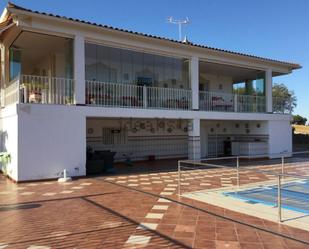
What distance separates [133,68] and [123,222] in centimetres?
1094

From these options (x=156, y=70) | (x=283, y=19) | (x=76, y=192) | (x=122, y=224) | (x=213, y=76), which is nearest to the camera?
(x=122, y=224)

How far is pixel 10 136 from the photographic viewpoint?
1115 centimetres

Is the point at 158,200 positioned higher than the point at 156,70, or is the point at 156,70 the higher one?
the point at 156,70

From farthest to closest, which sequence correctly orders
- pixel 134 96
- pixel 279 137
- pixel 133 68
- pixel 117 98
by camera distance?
pixel 279 137
pixel 133 68
pixel 134 96
pixel 117 98

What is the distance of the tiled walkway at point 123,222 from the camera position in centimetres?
486

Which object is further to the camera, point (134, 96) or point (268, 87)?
point (268, 87)

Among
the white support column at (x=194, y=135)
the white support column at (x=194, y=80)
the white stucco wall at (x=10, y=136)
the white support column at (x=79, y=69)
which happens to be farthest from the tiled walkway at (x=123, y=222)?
the white support column at (x=194, y=80)

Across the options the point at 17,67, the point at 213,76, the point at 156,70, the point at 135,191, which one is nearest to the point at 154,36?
the point at 156,70

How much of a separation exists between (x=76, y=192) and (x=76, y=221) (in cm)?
286

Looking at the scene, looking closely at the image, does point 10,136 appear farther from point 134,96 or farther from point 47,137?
point 134,96

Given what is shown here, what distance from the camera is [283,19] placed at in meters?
13.8

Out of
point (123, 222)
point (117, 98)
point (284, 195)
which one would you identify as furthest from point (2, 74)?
point (284, 195)

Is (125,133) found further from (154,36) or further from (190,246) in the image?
(190,246)

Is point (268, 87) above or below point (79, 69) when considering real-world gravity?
above
